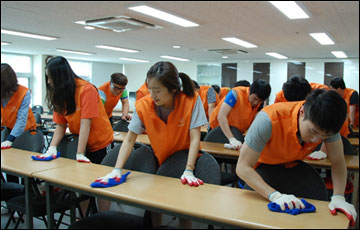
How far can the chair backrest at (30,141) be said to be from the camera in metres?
2.20

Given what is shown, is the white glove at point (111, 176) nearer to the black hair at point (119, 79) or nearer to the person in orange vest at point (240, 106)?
the person in orange vest at point (240, 106)

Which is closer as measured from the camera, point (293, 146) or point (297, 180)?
point (293, 146)

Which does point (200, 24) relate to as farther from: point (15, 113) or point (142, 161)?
point (142, 161)

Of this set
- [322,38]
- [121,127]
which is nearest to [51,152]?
[121,127]

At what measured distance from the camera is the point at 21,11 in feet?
12.8

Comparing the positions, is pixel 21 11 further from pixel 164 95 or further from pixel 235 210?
pixel 235 210

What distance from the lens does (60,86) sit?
1.82 metres

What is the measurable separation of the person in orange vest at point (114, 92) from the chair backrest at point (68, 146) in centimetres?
93

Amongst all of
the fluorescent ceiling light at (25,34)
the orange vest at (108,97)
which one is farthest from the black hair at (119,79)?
the fluorescent ceiling light at (25,34)

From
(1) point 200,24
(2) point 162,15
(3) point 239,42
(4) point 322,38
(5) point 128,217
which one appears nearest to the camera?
(5) point 128,217

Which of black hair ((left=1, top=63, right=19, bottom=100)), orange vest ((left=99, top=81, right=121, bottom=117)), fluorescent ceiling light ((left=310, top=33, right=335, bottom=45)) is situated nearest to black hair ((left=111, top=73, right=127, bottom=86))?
orange vest ((left=99, top=81, right=121, bottom=117))

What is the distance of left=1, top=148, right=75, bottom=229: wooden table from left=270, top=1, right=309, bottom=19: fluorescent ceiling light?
2.78 m

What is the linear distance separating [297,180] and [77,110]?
1.35 meters

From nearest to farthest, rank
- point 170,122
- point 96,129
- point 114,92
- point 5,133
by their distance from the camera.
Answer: point 170,122, point 96,129, point 5,133, point 114,92
